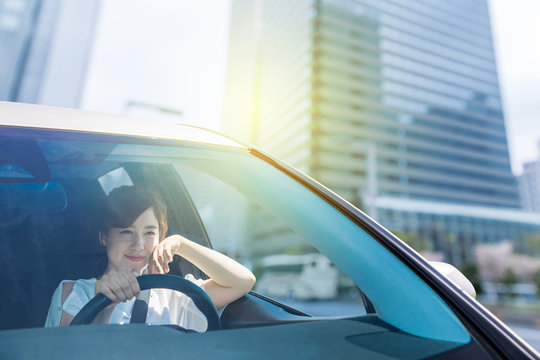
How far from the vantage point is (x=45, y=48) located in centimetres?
4391

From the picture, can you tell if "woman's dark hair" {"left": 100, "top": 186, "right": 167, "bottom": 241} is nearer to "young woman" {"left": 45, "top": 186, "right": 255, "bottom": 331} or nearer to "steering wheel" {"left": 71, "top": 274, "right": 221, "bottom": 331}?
"young woman" {"left": 45, "top": 186, "right": 255, "bottom": 331}

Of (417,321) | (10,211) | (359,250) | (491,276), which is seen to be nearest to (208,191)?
(10,211)

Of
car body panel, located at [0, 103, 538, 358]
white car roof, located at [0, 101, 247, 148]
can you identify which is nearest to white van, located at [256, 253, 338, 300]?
car body panel, located at [0, 103, 538, 358]

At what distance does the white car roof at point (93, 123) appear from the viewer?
842 mm

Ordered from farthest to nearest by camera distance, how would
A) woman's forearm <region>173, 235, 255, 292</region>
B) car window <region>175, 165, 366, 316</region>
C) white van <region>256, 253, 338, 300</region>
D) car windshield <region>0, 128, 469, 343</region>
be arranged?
white van <region>256, 253, 338, 300</region>, car window <region>175, 165, 366, 316</region>, woman's forearm <region>173, 235, 255, 292</region>, car windshield <region>0, 128, 469, 343</region>

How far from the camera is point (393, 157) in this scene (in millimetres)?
76562

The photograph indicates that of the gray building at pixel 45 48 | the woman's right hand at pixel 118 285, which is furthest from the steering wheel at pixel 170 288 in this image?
the gray building at pixel 45 48

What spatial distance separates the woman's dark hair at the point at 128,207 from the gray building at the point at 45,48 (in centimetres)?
2603

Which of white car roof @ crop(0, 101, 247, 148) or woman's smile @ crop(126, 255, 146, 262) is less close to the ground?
white car roof @ crop(0, 101, 247, 148)

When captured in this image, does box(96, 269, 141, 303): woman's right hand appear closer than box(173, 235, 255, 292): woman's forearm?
Yes

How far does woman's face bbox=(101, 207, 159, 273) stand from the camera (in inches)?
36.9

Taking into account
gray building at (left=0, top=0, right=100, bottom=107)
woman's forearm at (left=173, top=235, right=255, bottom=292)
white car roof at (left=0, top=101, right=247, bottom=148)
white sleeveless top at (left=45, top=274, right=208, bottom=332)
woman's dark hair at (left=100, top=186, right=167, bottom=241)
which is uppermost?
gray building at (left=0, top=0, right=100, bottom=107)

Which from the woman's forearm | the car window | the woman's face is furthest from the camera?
the car window

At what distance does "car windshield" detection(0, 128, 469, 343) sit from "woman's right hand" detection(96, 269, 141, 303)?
6.1 inches
